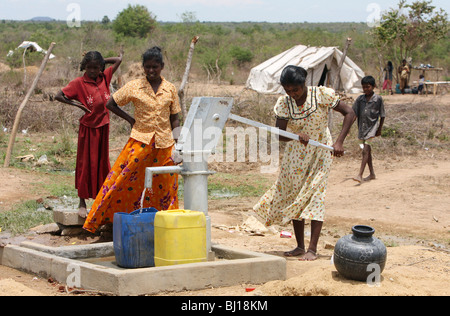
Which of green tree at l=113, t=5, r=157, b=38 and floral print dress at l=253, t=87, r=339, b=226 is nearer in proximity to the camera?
floral print dress at l=253, t=87, r=339, b=226

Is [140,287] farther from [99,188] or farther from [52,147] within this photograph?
[52,147]

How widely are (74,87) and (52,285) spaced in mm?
2027

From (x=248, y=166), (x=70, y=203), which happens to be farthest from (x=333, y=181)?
(x=70, y=203)

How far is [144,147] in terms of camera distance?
4.89 m

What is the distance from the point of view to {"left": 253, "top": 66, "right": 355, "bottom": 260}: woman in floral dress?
4.67 meters

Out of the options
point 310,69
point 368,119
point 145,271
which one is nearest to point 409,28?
point 310,69

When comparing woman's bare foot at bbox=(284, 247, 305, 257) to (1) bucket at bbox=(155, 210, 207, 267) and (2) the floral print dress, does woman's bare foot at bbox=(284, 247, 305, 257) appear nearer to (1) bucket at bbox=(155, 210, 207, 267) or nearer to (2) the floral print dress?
(2) the floral print dress

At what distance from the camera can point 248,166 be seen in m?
9.91

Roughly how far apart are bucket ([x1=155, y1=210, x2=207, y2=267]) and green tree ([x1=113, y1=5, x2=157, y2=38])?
1503 inches

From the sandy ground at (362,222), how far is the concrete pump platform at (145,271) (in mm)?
69

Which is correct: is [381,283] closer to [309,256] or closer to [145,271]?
[309,256]

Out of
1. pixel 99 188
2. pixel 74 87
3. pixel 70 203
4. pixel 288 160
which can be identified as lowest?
pixel 70 203

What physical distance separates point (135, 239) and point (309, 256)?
135 centimetres

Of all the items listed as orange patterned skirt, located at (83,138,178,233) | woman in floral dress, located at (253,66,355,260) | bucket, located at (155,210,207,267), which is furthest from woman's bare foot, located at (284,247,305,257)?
bucket, located at (155,210,207,267)
